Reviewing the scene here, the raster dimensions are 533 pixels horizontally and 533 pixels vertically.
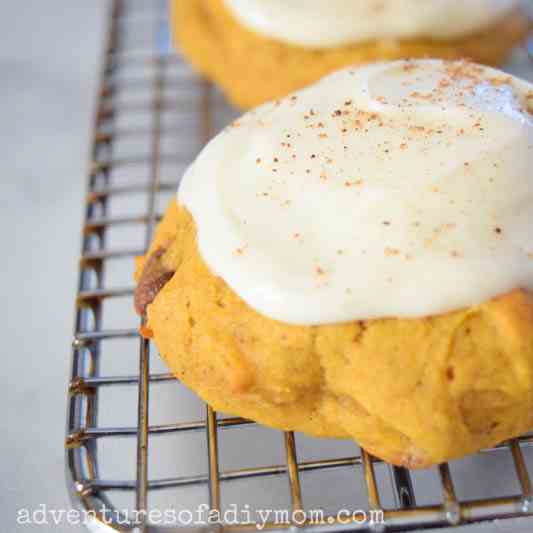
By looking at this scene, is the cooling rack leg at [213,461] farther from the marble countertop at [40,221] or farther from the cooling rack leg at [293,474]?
the marble countertop at [40,221]

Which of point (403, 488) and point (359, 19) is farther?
point (359, 19)

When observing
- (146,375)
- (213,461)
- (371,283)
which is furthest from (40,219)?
(371,283)

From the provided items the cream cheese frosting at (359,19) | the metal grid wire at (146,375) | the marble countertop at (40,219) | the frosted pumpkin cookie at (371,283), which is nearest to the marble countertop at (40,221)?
the marble countertop at (40,219)

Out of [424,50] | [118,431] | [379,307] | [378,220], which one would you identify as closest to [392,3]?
[424,50]

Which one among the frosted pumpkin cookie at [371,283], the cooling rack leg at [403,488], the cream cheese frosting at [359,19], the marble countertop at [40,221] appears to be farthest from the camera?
the cream cheese frosting at [359,19]

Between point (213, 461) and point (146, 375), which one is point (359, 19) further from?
point (213, 461)

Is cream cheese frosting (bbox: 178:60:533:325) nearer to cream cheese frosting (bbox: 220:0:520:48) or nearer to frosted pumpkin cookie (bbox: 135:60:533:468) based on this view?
frosted pumpkin cookie (bbox: 135:60:533:468)
